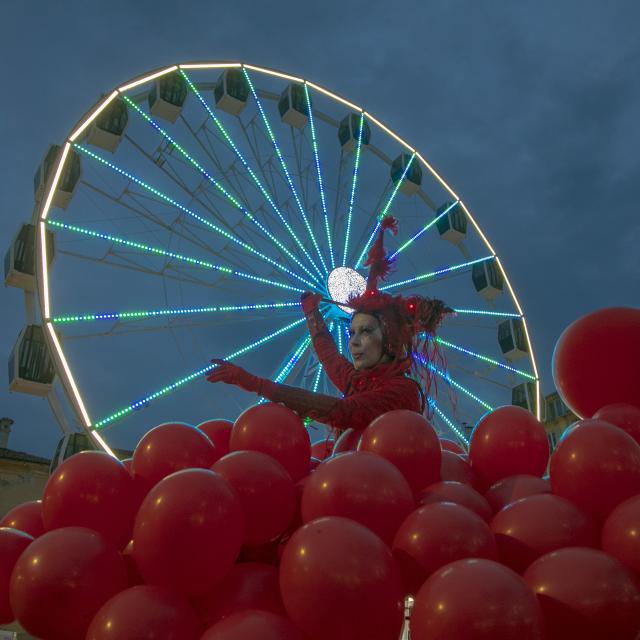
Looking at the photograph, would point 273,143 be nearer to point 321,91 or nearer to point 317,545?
point 321,91

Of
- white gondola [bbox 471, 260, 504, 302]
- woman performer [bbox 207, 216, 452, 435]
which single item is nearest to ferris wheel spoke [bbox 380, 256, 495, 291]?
white gondola [bbox 471, 260, 504, 302]

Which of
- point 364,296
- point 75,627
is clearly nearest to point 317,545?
point 75,627

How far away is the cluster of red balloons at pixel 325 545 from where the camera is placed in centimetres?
193

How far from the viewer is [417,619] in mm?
1921

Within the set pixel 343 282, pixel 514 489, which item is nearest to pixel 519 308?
pixel 343 282

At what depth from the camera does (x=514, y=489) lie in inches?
108

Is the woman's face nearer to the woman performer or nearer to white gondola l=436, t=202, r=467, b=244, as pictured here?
the woman performer

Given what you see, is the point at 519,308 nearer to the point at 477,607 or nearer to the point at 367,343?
the point at 367,343

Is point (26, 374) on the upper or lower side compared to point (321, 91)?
lower

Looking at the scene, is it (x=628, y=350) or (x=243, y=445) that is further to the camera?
(x=628, y=350)

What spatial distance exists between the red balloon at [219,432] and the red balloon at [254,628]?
136cm

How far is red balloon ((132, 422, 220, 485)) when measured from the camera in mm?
2715

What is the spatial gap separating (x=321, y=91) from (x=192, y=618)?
9.04m

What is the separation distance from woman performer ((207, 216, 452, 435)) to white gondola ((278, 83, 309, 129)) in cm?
611
